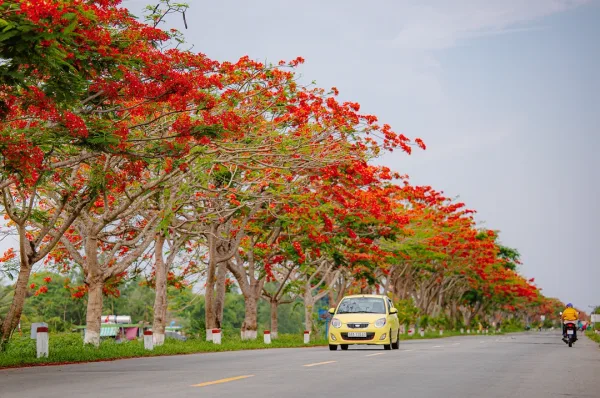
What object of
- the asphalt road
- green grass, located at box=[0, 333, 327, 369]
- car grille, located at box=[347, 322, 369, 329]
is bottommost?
the asphalt road

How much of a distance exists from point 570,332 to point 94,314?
18.1m

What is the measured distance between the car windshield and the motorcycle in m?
10.3

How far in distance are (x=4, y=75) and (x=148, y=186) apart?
903 centimetres

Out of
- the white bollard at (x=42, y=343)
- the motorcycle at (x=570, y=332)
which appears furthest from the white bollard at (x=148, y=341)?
the motorcycle at (x=570, y=332)

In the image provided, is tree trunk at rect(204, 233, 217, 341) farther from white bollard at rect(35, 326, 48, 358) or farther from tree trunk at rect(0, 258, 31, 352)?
white bollard at rect(35, 326, 48, 358)

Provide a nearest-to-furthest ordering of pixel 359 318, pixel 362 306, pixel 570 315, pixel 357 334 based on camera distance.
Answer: pixel 357 334, pixel 359 318, pixel 362 306, pixel 570 315

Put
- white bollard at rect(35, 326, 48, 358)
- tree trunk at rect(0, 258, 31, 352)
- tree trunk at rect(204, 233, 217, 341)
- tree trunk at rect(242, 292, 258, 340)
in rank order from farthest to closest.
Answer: tree trunk at rect(242, 292, 258, 340) → tree trunk at rect(204, 233, 217, 341) → tree trunk at rect(0, 258, 31, 352) → white bollard at rect(35, 326, 48, 358)

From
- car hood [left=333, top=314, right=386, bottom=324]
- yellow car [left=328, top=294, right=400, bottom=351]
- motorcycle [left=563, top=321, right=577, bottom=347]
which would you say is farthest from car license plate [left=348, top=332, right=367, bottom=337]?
motorcycle [left=563, top=321, right=577, bottom=347]

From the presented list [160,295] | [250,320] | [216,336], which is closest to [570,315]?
[250,320]

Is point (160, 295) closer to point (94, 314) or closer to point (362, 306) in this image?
point (94, 314)

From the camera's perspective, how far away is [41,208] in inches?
1051

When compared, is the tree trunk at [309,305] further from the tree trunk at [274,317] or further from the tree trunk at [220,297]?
the tree trunk at [220,297]

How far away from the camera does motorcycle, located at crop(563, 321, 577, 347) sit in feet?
102

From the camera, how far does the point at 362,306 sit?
24.3m
